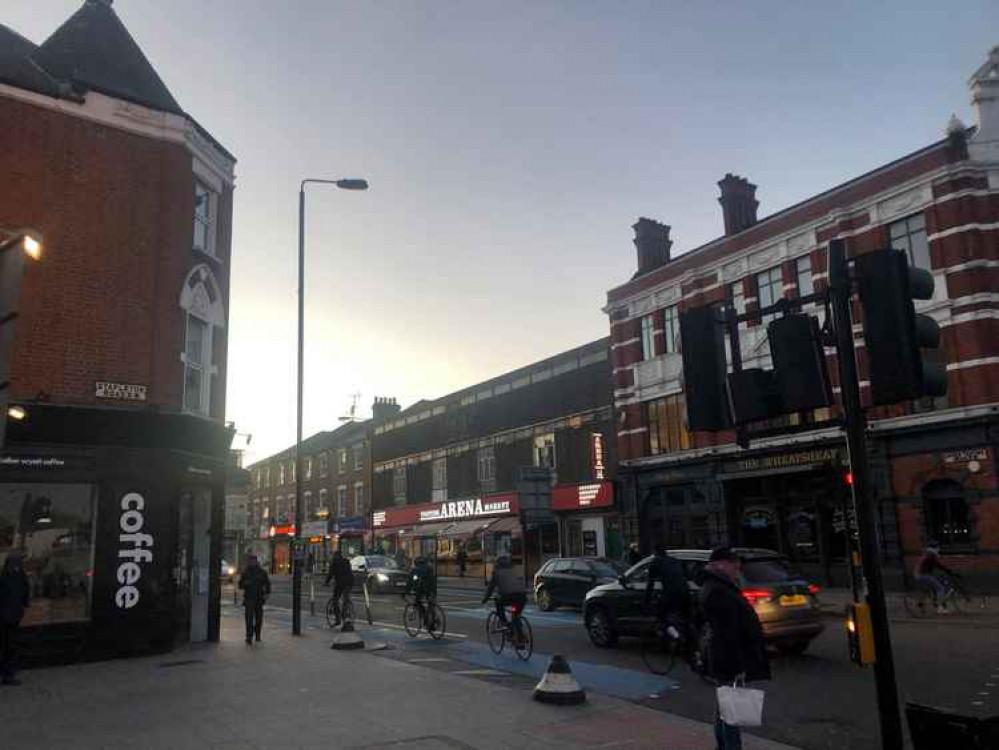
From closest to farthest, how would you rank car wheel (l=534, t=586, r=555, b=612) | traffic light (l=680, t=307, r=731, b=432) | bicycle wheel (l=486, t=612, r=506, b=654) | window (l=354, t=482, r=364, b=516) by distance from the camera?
traffic light (l=680, t=307, r=731, b=432) → bicycle wheel (l=486, t=612, r=506, b=654) → car wheel (l=534, t=586, r=555, b=612) → window (l=354, t=482, r=364, b=516)

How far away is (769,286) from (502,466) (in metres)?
19.0

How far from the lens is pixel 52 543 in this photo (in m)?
13.2

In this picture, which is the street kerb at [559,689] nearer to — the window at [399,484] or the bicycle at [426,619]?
the bicycle at [426,619]

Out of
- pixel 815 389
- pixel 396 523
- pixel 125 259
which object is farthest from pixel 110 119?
pixel 396 523

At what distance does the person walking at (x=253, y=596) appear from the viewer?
15.6m

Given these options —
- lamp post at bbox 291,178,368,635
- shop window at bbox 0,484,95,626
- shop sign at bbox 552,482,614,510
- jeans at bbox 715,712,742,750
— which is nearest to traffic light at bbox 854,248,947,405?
jeans at bbox 715,712,742,750

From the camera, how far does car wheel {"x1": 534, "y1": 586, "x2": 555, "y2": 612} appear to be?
22.0 metres

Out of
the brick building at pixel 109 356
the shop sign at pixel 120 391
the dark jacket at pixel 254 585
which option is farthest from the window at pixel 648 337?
the shop sign at pixel 120 391

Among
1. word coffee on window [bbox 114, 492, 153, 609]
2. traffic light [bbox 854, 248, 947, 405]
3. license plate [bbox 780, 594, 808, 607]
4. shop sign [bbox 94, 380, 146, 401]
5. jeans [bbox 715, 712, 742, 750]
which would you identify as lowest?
jeans [bbox 715, 712, 742, 750]

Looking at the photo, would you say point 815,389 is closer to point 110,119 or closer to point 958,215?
point 110,119

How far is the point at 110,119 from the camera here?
15031 mm

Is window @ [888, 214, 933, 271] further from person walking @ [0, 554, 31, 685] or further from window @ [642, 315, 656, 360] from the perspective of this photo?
person walking @ [0, 554, 31, 685]

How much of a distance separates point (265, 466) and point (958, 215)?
63.9 meters

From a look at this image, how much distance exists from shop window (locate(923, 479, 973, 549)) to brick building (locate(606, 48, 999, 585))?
1.4 inches
